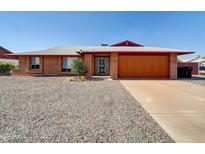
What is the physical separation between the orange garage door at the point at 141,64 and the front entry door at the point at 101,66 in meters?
2.54

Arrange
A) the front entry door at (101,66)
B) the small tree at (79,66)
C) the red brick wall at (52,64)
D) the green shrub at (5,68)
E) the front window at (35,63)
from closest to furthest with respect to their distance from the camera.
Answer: the small tree at (79,66) < the front entry door at (101,66) < the red brick wall at (52,64) < the front window at (35,63) < the green shrub at (5,68)

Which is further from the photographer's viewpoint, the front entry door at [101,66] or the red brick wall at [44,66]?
the red brick wall at [44,66]

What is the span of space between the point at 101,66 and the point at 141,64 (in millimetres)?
4603

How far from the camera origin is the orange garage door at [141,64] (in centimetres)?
1691

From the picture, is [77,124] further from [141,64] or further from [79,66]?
[141,64]

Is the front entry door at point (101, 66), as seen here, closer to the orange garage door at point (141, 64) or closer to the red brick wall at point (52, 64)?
the orange garage door at point (141, 64)

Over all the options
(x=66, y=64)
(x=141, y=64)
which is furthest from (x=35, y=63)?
(x=141, y=64)

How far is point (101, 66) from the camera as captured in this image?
19094 millimetres

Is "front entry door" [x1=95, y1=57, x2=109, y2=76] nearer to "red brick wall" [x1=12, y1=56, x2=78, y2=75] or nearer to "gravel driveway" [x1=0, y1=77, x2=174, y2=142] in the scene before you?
"red brick wall" [x1=12, y1=56, x2=78, y2=75]

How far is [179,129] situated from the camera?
3.96 metres

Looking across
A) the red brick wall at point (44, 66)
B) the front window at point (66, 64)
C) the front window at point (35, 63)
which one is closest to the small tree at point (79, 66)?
the front window at point (66, 64)

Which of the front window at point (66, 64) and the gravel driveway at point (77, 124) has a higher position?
the front window at point (66, 64)

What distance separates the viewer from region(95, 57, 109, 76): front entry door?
18984 millimetres
